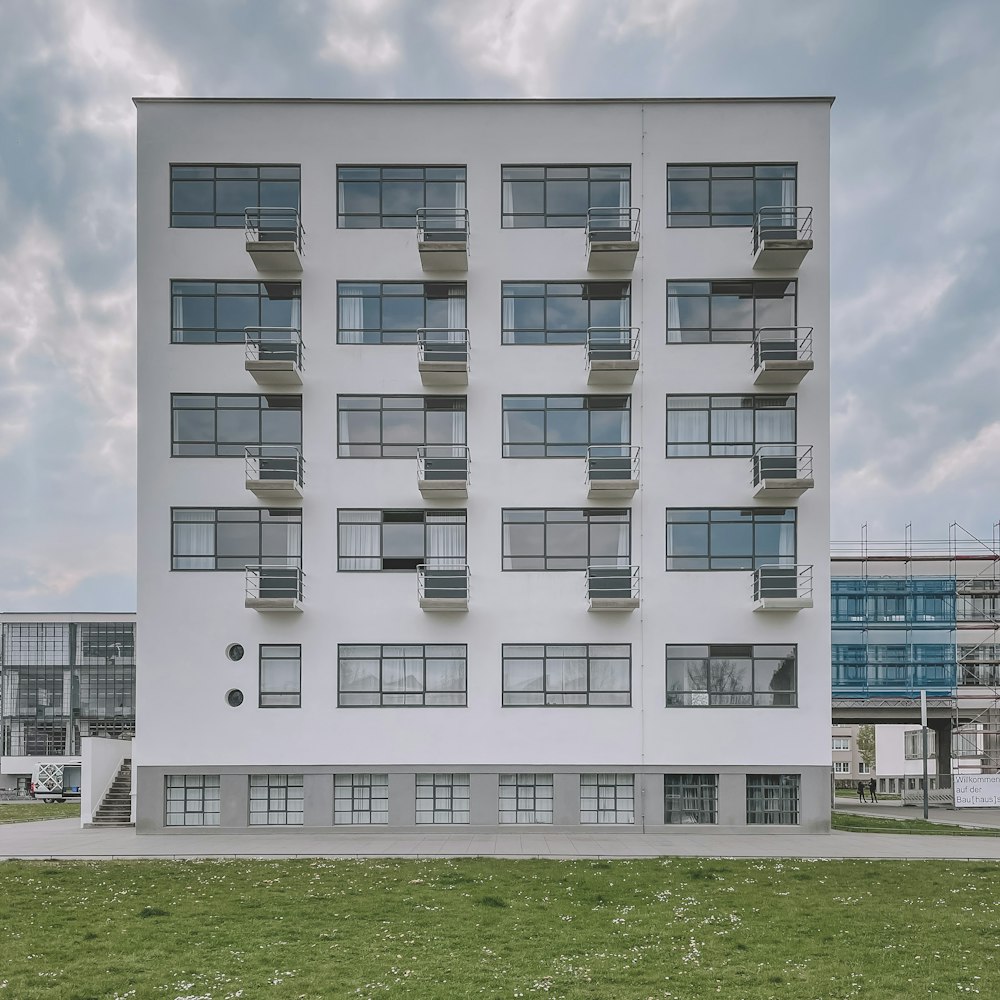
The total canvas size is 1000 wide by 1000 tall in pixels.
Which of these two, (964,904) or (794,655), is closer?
(964,904)

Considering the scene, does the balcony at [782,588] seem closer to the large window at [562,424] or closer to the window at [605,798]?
the large window at [562,424]

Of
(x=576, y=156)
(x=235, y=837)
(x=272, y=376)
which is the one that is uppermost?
(x=576, y=156)

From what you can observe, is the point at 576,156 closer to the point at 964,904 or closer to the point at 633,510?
the point at 633,510

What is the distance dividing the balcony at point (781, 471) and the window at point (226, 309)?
14039 mm

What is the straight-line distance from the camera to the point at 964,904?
52.9 feet

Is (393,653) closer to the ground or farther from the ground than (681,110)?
closer to the ground

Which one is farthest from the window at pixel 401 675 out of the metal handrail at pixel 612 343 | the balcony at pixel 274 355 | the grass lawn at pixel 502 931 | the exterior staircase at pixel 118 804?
the metal handrail at pixel 612 343

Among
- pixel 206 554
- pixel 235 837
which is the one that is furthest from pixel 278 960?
pixel 206 554

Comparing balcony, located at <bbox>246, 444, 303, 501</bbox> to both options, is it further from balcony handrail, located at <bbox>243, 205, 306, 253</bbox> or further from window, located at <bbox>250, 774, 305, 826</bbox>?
window, located at <bbox>250, 774, 305, 826</bbox>

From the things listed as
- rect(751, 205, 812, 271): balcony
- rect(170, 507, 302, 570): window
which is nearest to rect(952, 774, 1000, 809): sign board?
rect(751, 205, 812, 271): balcony

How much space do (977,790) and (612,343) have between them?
21898 mm

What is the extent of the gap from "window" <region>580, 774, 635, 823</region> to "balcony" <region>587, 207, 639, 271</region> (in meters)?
14.7

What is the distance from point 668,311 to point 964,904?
1759cm

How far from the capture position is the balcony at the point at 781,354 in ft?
88.6
